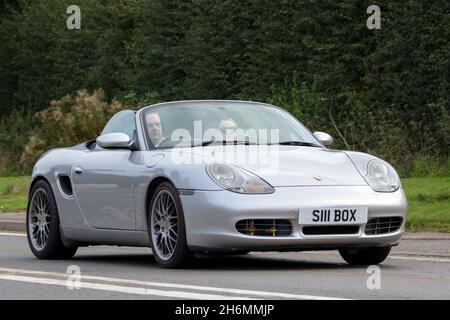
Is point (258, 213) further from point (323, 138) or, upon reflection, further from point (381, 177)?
point (323, 138)

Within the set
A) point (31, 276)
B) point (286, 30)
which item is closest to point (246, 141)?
point (31, 276)

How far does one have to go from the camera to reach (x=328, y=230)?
10.7 meters

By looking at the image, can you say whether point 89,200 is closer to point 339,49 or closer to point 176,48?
point 339,49

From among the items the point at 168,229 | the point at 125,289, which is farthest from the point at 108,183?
the point at 125,289

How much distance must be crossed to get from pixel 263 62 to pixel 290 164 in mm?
37016

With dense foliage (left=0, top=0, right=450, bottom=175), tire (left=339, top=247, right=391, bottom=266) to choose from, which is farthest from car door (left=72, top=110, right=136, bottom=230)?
dense foliage (left=0, top=0, right=450, bottom=175)

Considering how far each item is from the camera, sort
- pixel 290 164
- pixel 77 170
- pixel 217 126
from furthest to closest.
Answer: pixel 77 170
pixel 217 126
pixel 290 164

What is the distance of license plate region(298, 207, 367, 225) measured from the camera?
417 inches

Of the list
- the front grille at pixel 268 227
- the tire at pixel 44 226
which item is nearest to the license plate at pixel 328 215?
the front grille at pixel 268 227

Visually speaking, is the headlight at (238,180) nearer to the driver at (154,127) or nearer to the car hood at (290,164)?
the car hood at (290,164)

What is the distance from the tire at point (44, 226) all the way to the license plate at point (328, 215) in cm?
330

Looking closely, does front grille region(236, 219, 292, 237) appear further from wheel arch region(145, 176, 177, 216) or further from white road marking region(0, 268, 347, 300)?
white road marking region(0, 268, 347, 300)

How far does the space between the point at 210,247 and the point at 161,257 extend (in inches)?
24.8

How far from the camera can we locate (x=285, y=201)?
10.6m
